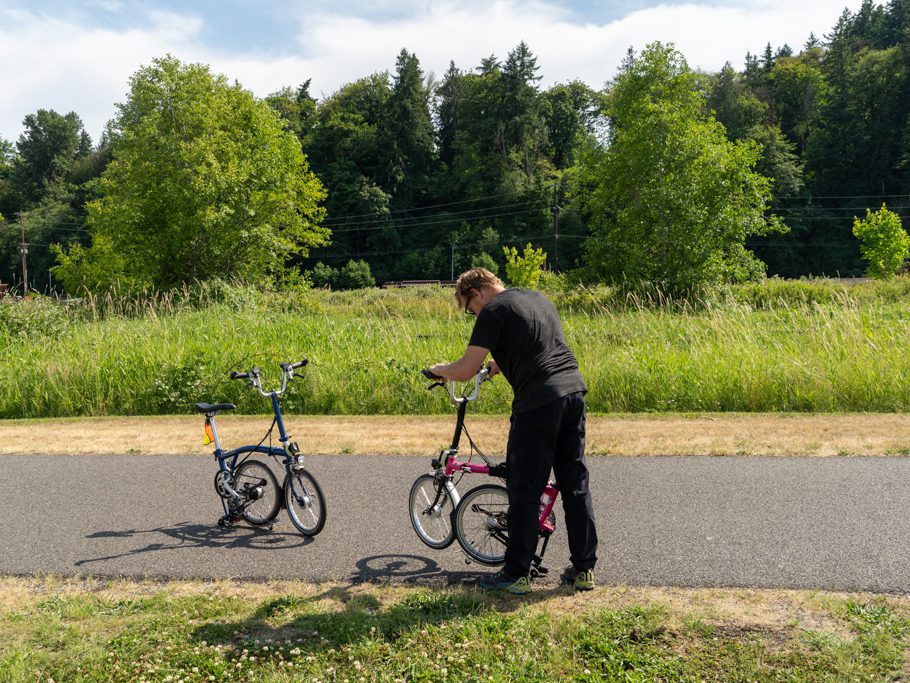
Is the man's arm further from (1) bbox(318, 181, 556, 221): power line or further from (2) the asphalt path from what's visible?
(1) bbox(318, 181, 556, 221): power line

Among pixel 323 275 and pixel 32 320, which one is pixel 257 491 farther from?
pixel 323 275

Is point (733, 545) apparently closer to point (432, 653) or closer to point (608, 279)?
point (432, 653)

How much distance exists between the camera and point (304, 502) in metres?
5.70

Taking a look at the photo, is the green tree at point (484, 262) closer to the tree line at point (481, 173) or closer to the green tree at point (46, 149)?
the tree line at point (481, 173)

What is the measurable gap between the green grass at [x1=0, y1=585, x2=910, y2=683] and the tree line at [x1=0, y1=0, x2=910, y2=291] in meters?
16.4

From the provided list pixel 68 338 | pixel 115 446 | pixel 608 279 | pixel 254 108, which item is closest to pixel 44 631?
pixel 115 446

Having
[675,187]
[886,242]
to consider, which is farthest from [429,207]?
[675,187]

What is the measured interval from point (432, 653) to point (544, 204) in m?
87.6

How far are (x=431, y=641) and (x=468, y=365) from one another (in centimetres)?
154

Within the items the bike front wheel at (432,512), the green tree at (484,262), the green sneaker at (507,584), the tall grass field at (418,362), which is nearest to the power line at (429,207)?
the green tree at (484,262)

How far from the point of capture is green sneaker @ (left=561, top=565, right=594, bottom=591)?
15.2 feet

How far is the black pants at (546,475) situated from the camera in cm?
446

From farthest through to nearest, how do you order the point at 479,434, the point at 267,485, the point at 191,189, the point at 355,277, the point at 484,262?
1. the point at 355,277
2. the point at 484,262
3. the point at 191,189
4. the point at 479,434
5. the point at 267,485

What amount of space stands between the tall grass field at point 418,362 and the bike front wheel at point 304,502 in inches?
209
